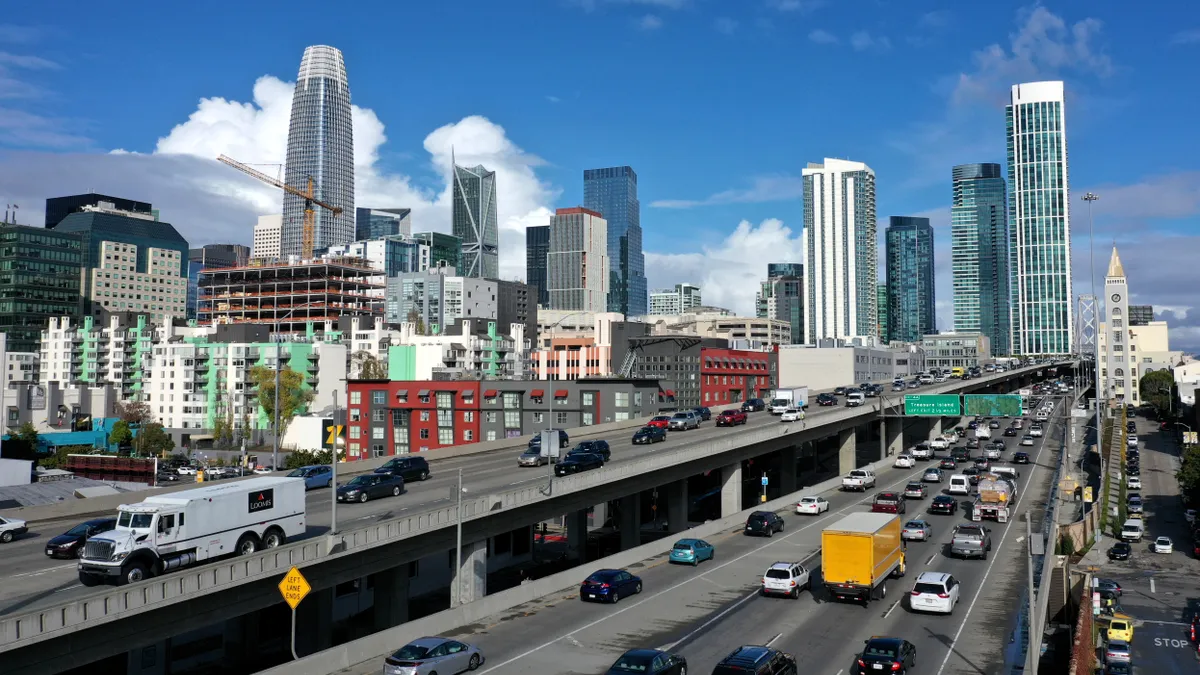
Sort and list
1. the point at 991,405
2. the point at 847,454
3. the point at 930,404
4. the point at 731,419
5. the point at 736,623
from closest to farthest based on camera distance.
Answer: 1. the point at 736,623
2. the point at 731,419
3. the point at 847,454
4. the point at 991,405
5. the point at 930,404

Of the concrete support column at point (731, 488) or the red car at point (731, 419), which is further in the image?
the red car at point (731, 419)

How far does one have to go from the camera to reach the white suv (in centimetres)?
3531

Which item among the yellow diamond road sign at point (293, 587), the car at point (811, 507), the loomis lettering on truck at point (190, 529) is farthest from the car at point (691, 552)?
the yellow diamond road sign at point (293, 587)

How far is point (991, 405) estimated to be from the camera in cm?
9612

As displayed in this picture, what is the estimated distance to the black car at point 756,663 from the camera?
82.8ft

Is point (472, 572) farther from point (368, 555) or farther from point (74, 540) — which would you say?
point (74, 540)

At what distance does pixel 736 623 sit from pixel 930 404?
229 ft

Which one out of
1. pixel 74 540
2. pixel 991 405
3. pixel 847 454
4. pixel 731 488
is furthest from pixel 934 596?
pixel 991 405

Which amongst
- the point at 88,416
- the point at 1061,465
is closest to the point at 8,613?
the point at 1061,465

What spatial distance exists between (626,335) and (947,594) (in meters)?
149

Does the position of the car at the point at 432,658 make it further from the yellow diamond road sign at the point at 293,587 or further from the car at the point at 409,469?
the car at the point at 409,469

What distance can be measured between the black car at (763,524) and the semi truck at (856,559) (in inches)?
624

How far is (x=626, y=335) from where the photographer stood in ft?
602

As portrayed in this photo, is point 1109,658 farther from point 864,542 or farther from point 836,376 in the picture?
point 836,376
